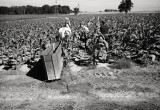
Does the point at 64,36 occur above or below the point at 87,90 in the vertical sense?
above

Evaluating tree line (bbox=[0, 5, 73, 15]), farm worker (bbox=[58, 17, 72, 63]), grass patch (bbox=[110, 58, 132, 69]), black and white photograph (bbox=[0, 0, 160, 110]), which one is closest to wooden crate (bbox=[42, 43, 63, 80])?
black and white photograph (bbox=[0, 0, 160, 110])

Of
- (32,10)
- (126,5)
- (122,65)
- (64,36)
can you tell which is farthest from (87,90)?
(32,10)

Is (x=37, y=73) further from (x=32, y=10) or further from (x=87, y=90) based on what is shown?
(x=32, y=10)

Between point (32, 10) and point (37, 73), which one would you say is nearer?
point (37, 73)

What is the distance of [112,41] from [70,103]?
5.73 meters

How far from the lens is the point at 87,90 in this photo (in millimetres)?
5125

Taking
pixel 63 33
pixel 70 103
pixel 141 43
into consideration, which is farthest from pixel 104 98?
pixel 141 43

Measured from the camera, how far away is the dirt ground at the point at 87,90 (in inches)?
170

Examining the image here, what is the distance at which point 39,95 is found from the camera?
4.93 m

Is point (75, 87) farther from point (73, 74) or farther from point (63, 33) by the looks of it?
point (63, 33)

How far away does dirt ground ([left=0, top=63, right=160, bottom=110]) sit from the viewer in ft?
14.1

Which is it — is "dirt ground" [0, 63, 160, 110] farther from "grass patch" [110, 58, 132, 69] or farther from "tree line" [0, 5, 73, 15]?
"tree line" [0, 5, 73, 15]

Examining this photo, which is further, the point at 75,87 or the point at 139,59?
the point at 139,59

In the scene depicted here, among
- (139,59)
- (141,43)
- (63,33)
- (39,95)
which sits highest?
(63,33)
